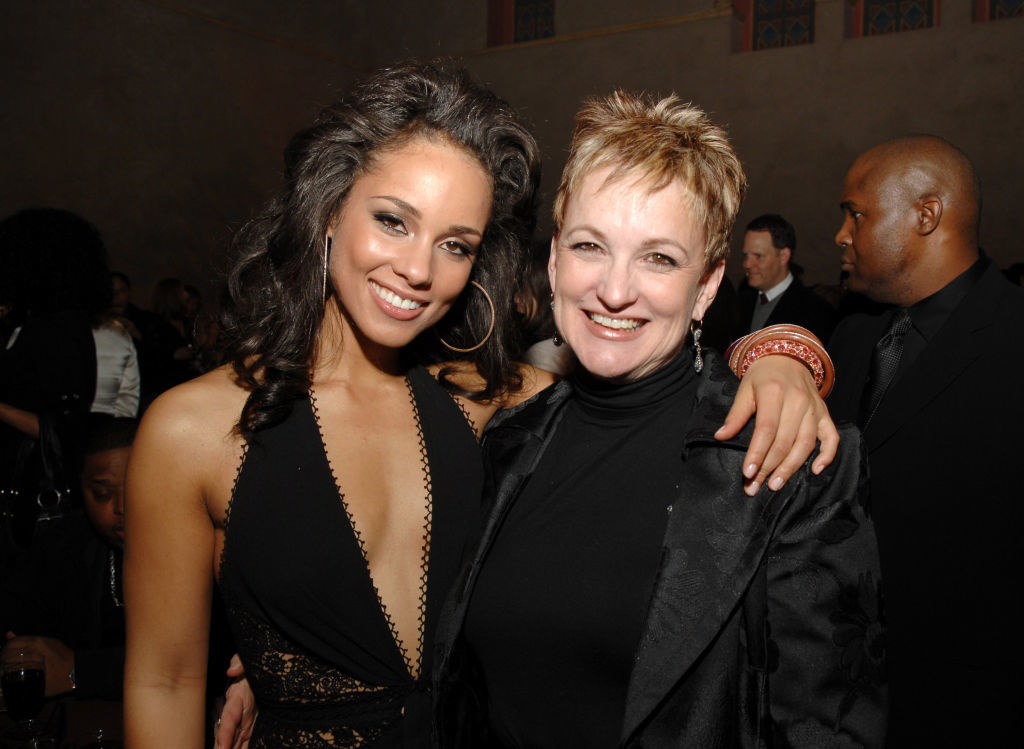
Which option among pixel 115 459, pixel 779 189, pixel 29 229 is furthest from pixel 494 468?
pixel 779 189

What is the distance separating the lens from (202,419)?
1.58 metres

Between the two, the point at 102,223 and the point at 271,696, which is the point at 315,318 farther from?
the point at 102,223

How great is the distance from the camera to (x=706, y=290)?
157 cm

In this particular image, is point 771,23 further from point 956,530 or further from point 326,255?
point 326,255

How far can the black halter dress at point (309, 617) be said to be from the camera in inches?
63.4

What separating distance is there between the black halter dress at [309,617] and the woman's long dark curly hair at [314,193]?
0.14 m

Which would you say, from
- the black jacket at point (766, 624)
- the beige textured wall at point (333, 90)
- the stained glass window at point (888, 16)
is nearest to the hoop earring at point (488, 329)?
the black jacket at point (766, 624)

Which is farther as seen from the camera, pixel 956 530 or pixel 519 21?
pixel 519 21

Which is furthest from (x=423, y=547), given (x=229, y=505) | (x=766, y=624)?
(x=766, y=624)

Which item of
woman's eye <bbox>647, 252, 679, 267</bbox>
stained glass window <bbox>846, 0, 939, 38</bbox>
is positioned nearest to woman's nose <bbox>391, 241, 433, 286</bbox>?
woman's eye <bbox>647, 252, 679, 267</bbox>

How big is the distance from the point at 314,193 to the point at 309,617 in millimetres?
871

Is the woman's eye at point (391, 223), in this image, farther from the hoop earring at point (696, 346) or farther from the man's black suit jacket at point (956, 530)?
the man's black suit jacket at point (956, 530)

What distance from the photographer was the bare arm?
1.54m

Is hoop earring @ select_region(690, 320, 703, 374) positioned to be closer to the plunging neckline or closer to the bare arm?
the plunging neckline
